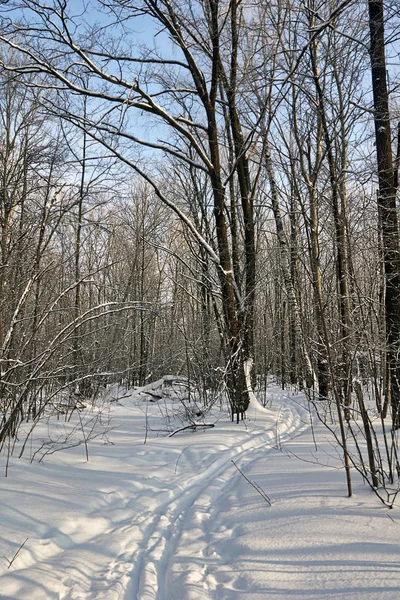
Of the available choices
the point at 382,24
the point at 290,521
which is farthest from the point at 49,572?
the point at 382,24

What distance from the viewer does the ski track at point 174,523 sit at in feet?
8.30

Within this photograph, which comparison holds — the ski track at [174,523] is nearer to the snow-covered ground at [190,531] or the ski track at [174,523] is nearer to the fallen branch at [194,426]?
the snow-covered ground at [190,531]

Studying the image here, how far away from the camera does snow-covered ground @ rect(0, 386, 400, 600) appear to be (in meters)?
2.42

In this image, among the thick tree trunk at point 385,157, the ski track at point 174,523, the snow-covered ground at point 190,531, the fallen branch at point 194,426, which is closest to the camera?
the snow-covered ground at point 190,531

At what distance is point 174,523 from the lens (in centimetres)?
349

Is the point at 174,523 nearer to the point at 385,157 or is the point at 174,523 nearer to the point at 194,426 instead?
the point at 194,426

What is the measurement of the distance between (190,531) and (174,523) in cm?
23

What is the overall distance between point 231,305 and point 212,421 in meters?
2.29

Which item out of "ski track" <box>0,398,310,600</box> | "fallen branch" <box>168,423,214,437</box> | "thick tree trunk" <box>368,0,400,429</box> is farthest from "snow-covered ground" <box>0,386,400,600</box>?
"thick tree trunk" <box>368,0,400,429</box>

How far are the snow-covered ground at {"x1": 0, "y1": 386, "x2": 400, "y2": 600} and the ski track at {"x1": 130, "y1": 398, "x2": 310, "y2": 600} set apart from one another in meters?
0.01

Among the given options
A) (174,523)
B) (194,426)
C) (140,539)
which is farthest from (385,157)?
(140,539)

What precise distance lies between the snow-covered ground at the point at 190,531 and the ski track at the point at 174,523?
0.03ft

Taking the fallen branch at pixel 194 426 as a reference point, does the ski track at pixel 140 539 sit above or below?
below

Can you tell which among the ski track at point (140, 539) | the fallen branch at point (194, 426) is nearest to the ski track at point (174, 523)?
the ski track at point (140, 539)
